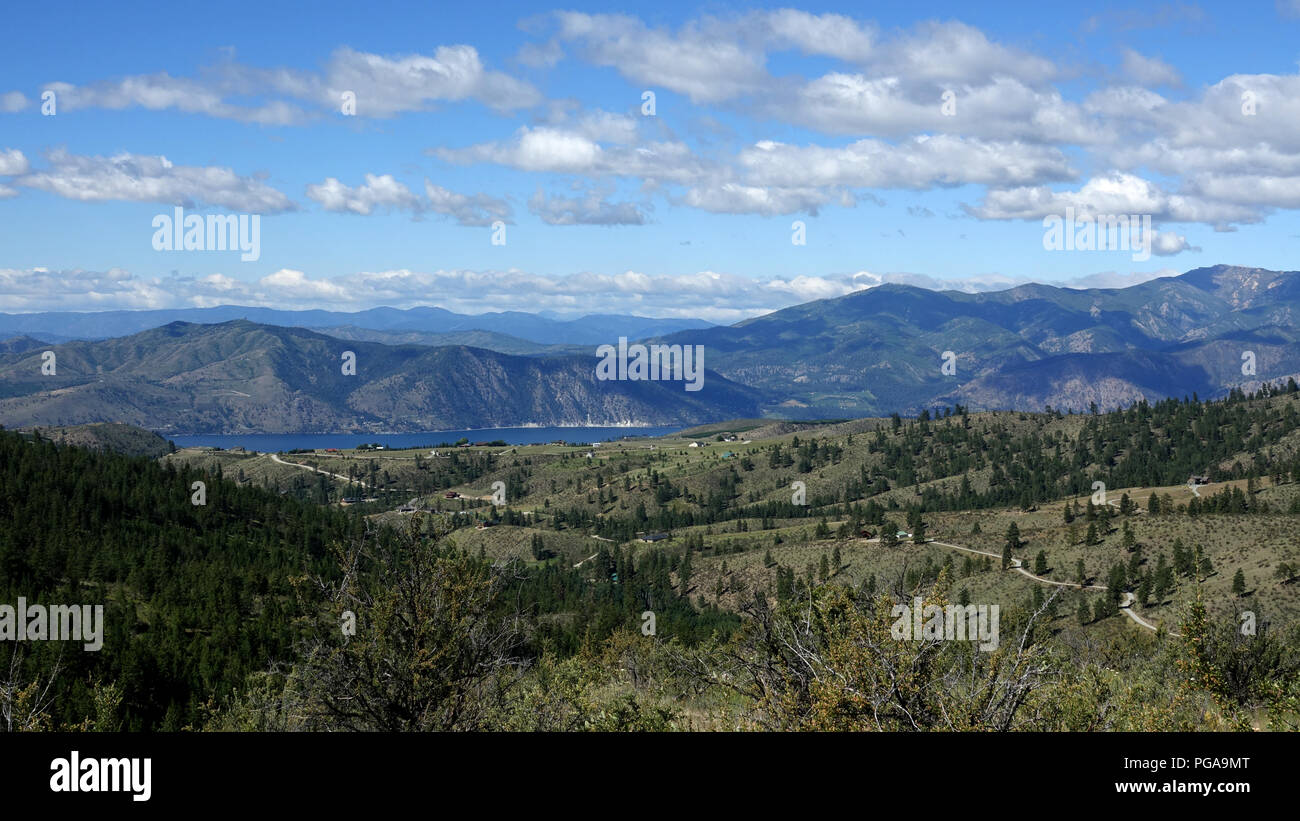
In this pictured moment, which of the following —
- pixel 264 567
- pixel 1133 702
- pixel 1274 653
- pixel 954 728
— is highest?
pixel 954 728

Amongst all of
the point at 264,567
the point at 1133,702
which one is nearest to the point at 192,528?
the point at 264,567

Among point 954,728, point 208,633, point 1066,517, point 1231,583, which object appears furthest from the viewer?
point 1066,517

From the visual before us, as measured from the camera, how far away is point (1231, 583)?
116 metres
